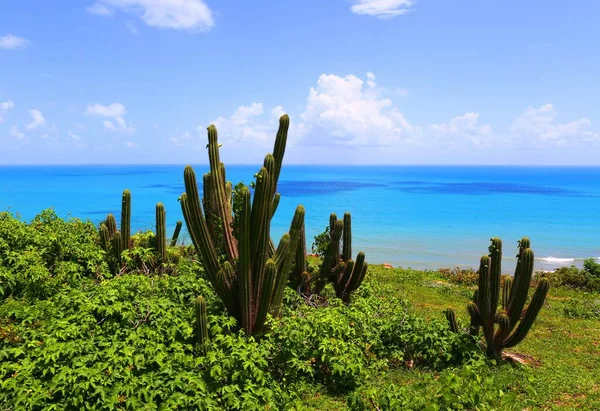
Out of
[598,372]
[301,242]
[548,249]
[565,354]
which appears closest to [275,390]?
[301,242]

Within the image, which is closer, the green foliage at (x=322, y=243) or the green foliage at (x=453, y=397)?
the green foliage at (x=453, y=397)

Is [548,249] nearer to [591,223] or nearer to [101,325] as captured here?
[591,223]

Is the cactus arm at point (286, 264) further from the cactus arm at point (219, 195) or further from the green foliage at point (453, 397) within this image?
the green foliage at point (453, 397)

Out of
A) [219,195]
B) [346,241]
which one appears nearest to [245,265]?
[219,195]

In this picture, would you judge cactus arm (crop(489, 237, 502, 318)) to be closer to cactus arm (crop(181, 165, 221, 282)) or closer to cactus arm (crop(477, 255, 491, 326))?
cactus arm (crop(477, 255, 491, 326))

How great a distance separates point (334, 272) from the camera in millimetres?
11586

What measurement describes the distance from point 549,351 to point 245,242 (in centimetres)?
795

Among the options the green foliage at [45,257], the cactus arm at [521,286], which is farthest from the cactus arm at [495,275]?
the green foliage at [45,257]

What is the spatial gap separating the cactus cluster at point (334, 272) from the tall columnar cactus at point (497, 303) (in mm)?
3248

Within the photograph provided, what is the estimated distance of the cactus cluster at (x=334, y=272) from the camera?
1103 centimetres

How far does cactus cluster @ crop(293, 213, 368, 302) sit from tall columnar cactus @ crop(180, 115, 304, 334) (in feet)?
9.51

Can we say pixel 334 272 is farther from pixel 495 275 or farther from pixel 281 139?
pixel 281 139

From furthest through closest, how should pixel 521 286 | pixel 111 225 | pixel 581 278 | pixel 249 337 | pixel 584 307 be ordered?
pixel 581 278 → pixel 584 307 → pixel 111 225 → pixel 521 286 → pixel 249 337

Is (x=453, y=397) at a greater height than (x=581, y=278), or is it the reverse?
(x=453, y=397)
